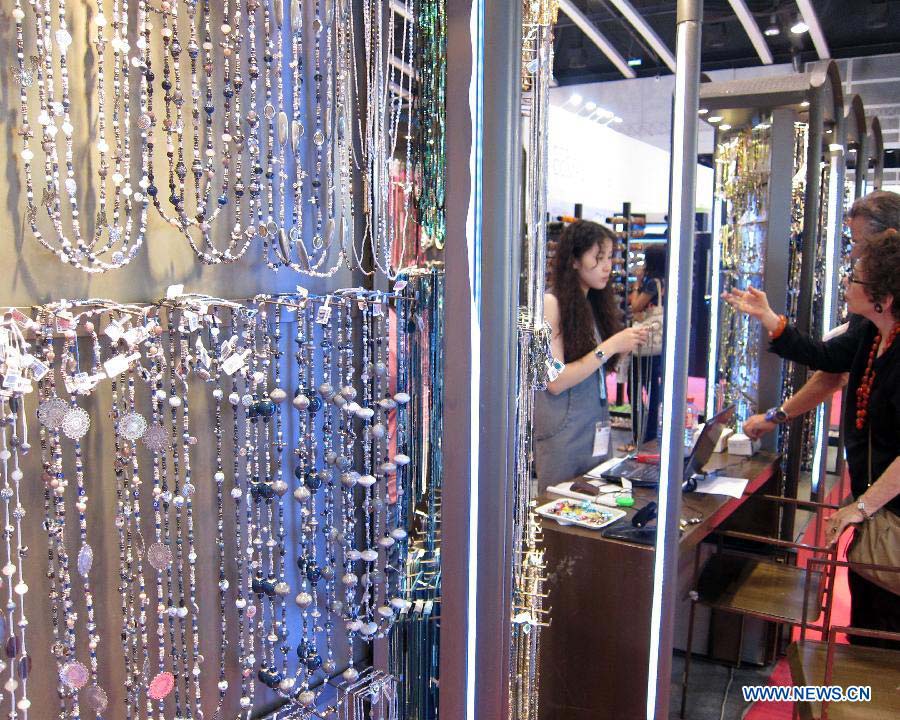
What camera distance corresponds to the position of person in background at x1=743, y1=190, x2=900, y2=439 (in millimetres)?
2617

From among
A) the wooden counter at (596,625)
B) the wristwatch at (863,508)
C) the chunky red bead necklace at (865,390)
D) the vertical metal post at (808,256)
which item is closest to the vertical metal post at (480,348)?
the wooden counter at (596,625)

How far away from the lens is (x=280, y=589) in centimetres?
111

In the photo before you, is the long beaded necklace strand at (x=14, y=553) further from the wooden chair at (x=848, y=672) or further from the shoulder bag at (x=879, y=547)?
the shoulder bag at (x=879, y=547)

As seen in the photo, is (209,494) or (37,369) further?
(209,494)

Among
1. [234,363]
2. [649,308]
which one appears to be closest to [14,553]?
[234,363]

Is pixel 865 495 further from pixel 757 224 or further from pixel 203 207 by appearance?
pixel 203 207

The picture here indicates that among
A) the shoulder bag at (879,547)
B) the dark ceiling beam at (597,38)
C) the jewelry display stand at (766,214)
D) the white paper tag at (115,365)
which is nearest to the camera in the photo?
the white paper tag at (115,365)

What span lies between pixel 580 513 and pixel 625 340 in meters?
0.58

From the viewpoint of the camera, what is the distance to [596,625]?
1.92 m

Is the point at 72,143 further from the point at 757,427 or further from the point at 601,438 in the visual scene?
the point at 757,427

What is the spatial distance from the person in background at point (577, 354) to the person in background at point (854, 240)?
0.71 m

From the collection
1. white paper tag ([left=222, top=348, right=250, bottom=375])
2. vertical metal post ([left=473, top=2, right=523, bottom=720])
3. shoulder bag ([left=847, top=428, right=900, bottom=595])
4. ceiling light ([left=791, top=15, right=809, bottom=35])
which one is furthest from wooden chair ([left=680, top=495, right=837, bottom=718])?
ceiling light ([left=791, top=15, right=809, bottom=35])

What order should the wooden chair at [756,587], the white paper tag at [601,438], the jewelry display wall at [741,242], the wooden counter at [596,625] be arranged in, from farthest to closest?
the jewelry display wall at [741,242] → the white paper tag at [601,438] → the wooden chair at [756,587] → the wooden counter at [596,625]

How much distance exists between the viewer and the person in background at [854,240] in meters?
2.62
